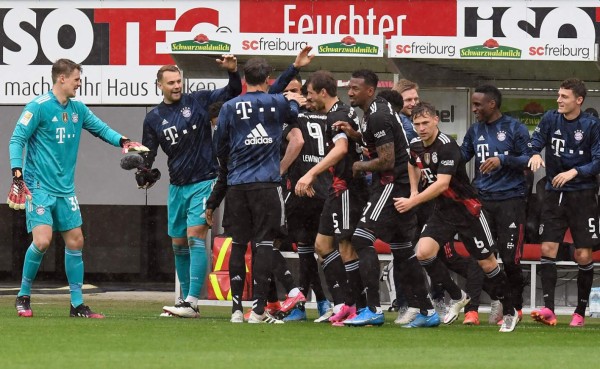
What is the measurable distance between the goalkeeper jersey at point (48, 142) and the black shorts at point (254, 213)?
1.46 metres

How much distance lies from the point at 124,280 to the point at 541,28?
6914mm

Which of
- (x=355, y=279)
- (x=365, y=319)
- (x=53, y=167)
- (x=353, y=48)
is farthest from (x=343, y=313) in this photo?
(x=353, y=48)

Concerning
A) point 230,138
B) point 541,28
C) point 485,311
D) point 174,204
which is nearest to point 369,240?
point 230,138

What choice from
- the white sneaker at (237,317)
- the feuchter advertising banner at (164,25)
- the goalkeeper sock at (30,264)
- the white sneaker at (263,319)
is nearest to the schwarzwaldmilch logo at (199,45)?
the feuchter advertising banner at (164,25)

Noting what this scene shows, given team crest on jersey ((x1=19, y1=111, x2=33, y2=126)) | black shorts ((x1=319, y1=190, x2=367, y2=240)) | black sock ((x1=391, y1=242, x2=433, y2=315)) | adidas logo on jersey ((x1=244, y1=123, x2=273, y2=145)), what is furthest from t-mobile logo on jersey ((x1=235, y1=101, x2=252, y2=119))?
team crest on jersey ((x1=19, y1=111, x2=33, y2=126))

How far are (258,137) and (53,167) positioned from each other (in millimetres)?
1790

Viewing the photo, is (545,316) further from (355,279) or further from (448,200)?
(355,279)

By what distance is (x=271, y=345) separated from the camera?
9586 mm

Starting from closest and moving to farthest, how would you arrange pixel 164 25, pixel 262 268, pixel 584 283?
pixel 262 268 < pixel 584 283 < pixel 164 25

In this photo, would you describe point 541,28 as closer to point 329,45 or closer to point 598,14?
point 598,14

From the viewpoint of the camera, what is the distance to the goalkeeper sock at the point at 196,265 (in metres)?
12.6

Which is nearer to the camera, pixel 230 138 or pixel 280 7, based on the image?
pixel 230 138

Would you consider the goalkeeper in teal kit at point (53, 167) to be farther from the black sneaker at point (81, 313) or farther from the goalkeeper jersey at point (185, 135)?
the goalkeeper jersey at point (185, 135)

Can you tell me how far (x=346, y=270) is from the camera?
11.7 metres
